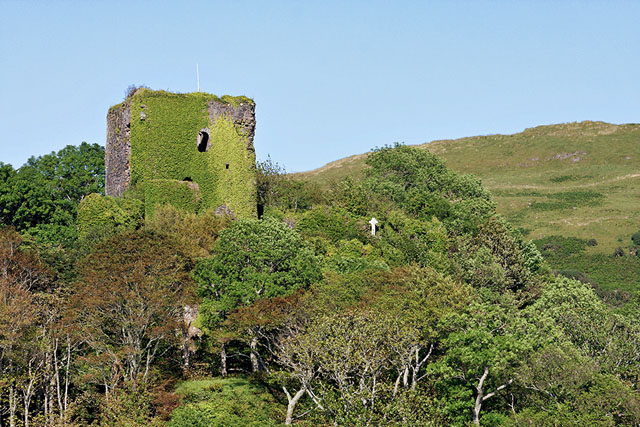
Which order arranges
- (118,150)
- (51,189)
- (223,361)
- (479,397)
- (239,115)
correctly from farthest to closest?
(51,189)
(239,115)
(118,150)
(223,361)
(479,397)

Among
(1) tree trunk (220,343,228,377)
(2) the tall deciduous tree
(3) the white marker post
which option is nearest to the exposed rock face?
(2) the tall deciduous tree

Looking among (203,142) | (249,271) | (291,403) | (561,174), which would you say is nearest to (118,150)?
(203,142)

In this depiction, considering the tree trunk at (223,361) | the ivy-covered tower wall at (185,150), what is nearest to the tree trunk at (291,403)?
the tree trunk at (223,361)

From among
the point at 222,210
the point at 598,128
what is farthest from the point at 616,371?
the point at 598,128

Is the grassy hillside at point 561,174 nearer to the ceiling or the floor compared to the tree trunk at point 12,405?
nearer to the ceiling

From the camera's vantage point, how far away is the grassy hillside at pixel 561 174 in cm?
12019

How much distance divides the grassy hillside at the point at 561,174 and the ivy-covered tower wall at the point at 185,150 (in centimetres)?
5185

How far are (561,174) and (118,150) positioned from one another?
11407 cm

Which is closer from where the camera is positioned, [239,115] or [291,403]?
[291,403]

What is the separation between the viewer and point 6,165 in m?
54.9

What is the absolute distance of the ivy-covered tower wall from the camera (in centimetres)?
5281

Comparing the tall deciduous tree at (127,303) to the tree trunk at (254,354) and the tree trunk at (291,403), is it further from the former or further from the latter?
the tree trunk at (291,403)

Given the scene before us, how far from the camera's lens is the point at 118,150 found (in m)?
53.7

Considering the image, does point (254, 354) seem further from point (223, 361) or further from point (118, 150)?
point (118, 150)
